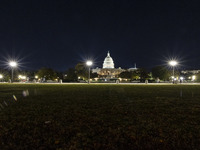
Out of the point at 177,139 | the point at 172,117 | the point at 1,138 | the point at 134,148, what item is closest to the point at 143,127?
the point at 177,139

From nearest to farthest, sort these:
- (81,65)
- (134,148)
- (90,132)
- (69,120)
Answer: (134,148)
(90,132)
(69,120)
(81,65)

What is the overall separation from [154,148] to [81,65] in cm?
7766

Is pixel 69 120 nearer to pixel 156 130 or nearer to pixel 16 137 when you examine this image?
pixel 16 137

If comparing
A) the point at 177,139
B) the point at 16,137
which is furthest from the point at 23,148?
the point at 177,139

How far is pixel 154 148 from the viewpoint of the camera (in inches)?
138

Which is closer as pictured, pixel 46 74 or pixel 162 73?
pixel 46 74

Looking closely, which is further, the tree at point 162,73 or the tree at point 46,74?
the tree at point 162,73

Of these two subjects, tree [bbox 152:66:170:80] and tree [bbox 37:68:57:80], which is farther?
tree [bbox 152:66:170:80]

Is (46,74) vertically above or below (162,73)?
below

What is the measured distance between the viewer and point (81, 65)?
263ft

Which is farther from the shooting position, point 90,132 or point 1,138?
point 90,132

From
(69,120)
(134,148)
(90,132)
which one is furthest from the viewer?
(69,120)

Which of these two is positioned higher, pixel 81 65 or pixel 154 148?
pixel 81 65

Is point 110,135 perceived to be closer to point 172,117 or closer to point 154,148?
point 154,148
